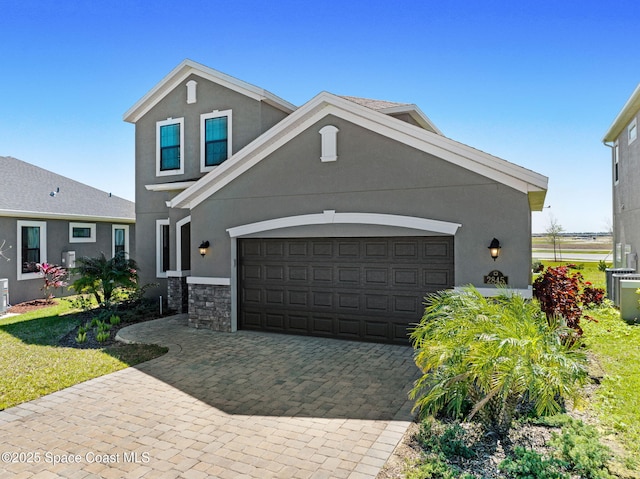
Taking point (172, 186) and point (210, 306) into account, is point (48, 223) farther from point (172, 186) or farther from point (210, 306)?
point (210, 306)

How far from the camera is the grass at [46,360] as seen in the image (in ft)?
23.5

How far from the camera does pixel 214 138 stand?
567 inches

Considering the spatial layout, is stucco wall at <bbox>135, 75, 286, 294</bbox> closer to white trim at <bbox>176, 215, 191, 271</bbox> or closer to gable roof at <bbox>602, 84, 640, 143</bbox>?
white trim at <bbox>176, 215, 191, 271</bbox>

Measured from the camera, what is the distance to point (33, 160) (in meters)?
20.8

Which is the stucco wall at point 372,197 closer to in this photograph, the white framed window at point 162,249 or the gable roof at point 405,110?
the gable roof at point 405,110

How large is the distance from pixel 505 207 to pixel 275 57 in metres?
9.43

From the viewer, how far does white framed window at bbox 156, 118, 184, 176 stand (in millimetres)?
14961

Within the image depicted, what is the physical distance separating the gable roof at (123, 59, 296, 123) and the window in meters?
0.97

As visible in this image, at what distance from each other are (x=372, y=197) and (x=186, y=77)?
892cm

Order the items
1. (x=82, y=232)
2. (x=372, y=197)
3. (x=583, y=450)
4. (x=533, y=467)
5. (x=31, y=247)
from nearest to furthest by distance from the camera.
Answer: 1. (x=533, y=467)
2. (x=583, y=450)
3. (x=372, y=197)
4. (x=31, y=247)
5. (x=82, y=232)

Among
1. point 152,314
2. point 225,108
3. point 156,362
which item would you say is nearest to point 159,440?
point 156,362

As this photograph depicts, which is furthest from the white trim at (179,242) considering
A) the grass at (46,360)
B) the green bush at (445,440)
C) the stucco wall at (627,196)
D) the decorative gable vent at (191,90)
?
the stucco wall at (627,196)

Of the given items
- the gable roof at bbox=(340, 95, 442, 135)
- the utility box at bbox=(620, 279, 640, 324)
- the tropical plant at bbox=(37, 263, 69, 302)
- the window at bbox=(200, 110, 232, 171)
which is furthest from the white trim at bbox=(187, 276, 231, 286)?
the utility box at bbox=(620, 279, 640, 324)

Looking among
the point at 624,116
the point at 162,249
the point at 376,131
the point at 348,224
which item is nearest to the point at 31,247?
the point at 162,249
